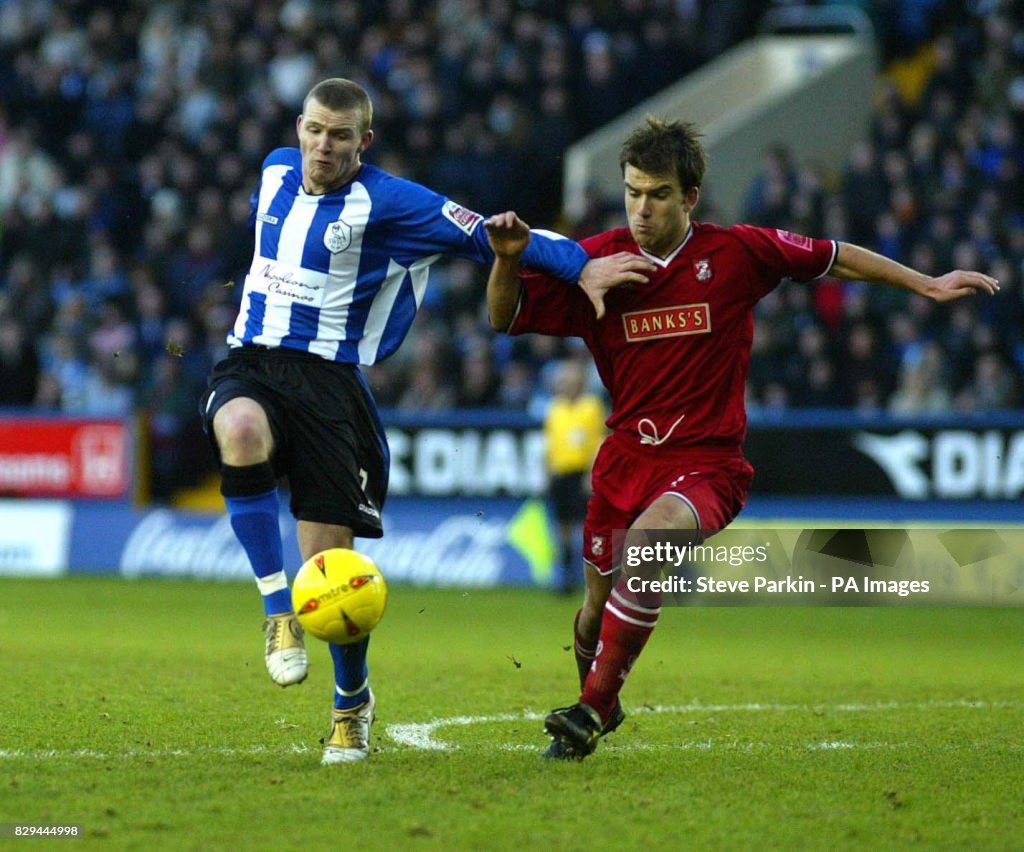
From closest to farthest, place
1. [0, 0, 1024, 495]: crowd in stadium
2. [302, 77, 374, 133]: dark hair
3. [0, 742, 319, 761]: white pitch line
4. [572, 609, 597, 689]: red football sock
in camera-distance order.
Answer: [0, 742, 319, 761]: white pitch line, [302, 77, 374, 133]: dark hair, [572, 609, 597, 689]: red football sock, [0, 0, 1024, 495]: crowd in stadium

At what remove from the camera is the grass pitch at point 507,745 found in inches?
186

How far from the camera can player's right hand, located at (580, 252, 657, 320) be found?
6004mm

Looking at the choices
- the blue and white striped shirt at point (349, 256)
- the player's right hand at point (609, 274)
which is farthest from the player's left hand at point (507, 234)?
the player's right hand at point (609, 274)

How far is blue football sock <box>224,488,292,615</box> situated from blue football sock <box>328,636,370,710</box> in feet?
0.94

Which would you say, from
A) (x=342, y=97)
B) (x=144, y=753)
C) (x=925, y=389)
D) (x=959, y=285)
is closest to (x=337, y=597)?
(x=144, y=753)

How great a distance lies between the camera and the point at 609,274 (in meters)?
6.04

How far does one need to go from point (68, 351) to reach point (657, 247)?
43.7 ft

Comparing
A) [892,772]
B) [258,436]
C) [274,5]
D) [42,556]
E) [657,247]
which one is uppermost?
[274,5]

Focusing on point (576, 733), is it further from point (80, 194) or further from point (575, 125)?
point (80, 194)

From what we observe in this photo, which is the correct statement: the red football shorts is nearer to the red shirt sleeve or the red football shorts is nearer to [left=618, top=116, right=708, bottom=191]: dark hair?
the red shirt sleeve

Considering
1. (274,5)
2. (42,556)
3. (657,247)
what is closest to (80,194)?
(274,5)

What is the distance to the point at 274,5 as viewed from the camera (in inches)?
854

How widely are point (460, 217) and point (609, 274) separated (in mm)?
584

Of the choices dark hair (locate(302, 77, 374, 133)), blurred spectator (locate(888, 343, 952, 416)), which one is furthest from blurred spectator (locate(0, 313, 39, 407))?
dark hair (locate(302, 77, 374, 133))
